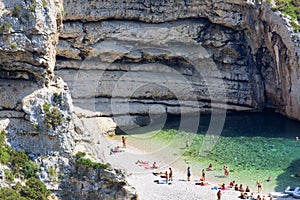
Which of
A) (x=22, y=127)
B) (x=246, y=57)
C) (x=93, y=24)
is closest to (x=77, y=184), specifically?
(x=22, y=127)

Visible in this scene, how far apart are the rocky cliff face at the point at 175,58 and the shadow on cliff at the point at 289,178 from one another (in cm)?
1065

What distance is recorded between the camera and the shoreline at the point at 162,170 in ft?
151

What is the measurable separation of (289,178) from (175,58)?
18.2 m

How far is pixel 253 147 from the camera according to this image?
55.4 metres

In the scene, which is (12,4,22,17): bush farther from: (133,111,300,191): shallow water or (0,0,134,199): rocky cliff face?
(133,111,300,191): shallow water

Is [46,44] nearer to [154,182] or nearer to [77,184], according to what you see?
[77,184]

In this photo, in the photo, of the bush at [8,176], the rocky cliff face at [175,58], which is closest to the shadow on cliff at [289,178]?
the rocky cliff face at [175,58]

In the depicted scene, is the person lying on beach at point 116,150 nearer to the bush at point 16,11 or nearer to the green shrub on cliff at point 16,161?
the green shrub on cliff at point 16,161

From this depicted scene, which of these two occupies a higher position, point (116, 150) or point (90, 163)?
point (116, 150)

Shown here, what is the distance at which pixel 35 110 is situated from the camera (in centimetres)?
4153

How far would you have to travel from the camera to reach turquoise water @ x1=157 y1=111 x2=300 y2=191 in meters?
50.5

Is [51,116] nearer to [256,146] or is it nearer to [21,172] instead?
[21,172]

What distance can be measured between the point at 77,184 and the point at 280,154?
62.6 feet

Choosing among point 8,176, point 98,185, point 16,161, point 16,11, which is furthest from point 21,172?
point 16,11
